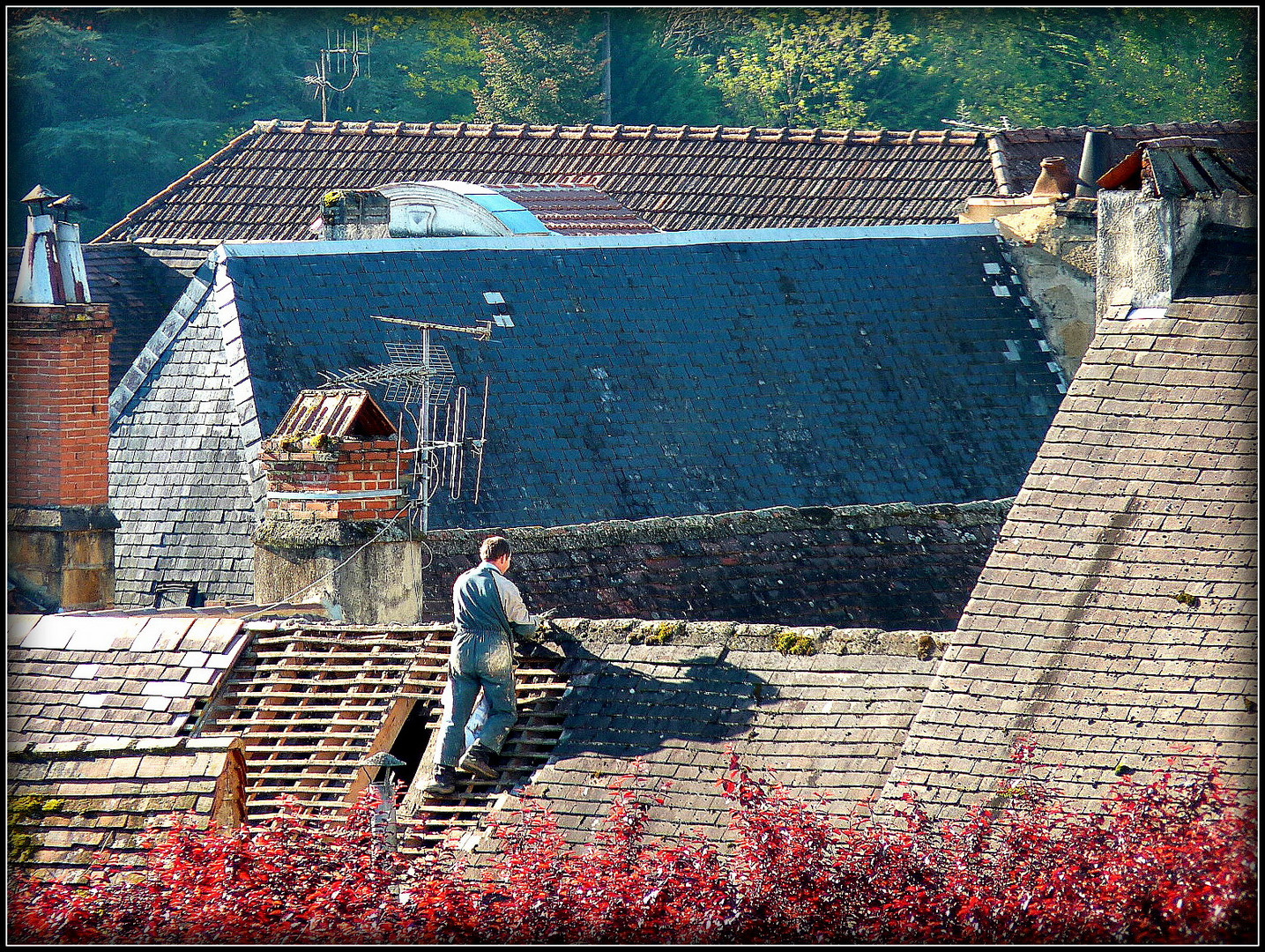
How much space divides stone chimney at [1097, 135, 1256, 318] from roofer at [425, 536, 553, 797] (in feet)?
14.1

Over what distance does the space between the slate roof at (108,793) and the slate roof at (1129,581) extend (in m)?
3.77

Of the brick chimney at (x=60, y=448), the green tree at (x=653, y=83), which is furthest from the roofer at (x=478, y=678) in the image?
the green tree at (x=653, y=83)

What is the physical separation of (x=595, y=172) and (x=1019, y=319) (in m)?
10.1

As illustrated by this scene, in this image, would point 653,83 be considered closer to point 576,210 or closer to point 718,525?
point 576,210

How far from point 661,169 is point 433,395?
13979 millimetres

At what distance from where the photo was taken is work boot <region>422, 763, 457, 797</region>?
11102mm

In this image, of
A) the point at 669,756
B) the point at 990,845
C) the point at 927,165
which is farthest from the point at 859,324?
the point at 990,845

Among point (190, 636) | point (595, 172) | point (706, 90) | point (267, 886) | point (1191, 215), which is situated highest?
point (1191, 215)

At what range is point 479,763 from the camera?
1111 centimetres

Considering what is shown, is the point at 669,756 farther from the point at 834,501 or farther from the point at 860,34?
the point at 860,34

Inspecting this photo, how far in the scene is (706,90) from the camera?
174 feet

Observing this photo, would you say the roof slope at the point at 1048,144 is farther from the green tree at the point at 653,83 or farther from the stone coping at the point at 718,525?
the green tree at the point at 653,83

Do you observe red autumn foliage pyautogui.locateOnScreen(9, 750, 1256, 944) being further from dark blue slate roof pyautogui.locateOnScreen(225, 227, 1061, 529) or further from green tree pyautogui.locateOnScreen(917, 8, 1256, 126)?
green tree pyautogui.locateOnScreen(917, 8, 1256, 126)

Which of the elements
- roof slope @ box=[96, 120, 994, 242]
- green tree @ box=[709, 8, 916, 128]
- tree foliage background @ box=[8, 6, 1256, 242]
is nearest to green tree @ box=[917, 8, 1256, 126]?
tree foliage background @ box=[8, 6, 1256, 242]
